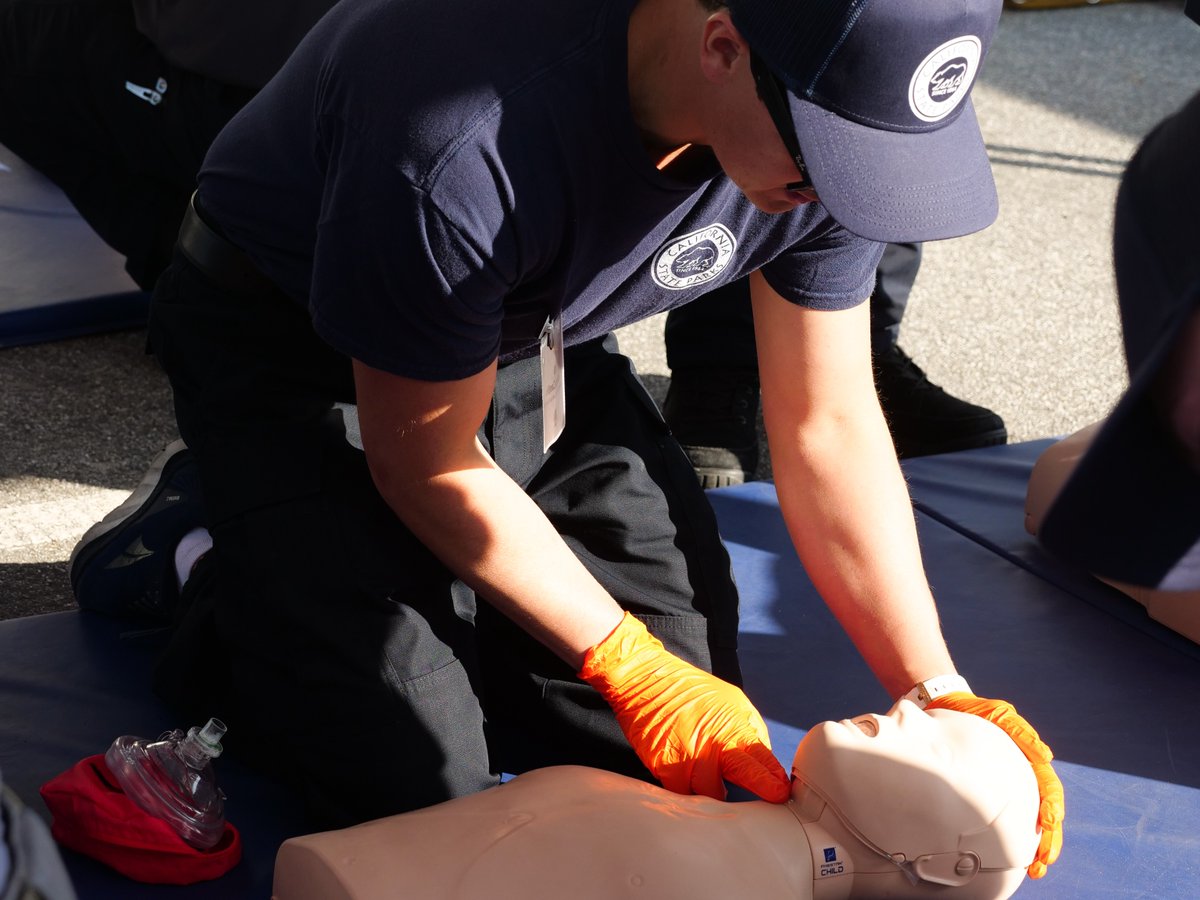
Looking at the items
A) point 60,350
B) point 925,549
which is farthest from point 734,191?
point 60,350

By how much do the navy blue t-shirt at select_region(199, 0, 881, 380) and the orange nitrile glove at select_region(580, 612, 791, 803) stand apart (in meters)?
0.40

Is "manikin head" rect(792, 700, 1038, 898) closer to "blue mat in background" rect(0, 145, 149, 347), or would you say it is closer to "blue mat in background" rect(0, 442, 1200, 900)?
"blue mat in background" rect(0, 442, 1200, 900)

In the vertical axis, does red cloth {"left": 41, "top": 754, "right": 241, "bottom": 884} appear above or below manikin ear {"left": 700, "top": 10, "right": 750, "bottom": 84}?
below

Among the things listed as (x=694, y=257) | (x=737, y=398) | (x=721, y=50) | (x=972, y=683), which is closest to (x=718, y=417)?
(x=737, y=398)

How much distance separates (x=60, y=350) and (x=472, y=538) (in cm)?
184

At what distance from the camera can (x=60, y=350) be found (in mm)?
2918

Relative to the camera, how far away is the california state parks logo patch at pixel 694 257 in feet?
5.00

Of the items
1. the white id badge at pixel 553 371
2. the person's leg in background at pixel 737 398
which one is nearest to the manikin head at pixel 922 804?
the white id badge at pixel 553 371

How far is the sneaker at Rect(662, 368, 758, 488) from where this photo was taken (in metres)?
2.61

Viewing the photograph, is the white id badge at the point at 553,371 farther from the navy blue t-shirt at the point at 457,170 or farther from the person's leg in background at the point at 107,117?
the person's leg in background at the point at 107,117

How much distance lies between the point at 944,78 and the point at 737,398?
152 cm

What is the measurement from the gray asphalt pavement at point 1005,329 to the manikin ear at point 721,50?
1525mm

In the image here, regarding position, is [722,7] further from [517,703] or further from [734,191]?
[517,703]

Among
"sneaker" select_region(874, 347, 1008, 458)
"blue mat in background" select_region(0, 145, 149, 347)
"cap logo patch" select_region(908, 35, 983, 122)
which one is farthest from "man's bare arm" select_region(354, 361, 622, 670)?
"blue mat in background" select_region(0, 145, 149, 347)
